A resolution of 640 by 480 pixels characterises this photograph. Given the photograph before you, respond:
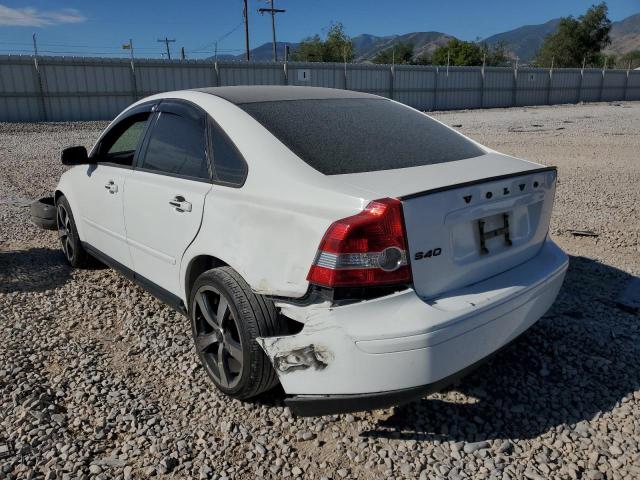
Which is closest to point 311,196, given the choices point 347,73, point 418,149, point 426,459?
point 418,149

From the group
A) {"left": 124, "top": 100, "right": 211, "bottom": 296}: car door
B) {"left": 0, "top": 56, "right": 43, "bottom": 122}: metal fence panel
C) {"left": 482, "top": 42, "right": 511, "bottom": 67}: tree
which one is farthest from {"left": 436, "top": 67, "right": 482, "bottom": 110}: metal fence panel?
{"left": 482, "top": 42, "right": 511, "bottom": 67}: tree

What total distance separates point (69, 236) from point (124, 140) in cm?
103

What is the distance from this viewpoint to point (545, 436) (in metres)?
2.53

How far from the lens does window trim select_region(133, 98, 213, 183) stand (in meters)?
2.88

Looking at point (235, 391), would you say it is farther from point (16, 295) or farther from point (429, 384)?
point (16, 295)

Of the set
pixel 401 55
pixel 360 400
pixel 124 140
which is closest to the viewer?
pixel 360 400

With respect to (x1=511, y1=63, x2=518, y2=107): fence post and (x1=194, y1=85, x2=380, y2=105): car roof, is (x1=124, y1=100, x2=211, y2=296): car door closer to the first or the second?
(x1=194, y1=85, x2=380, y2=105): car roof

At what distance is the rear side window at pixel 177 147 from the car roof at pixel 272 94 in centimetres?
25

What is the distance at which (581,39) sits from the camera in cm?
5778

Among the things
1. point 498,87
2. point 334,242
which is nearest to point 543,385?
point 334,242

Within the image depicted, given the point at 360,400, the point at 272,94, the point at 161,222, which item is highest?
the point at 272,94

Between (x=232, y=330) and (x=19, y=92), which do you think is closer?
(x=232, y=330)

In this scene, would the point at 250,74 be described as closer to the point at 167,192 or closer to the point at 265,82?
the point at 265,82

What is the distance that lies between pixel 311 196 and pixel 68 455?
1.61 metres
